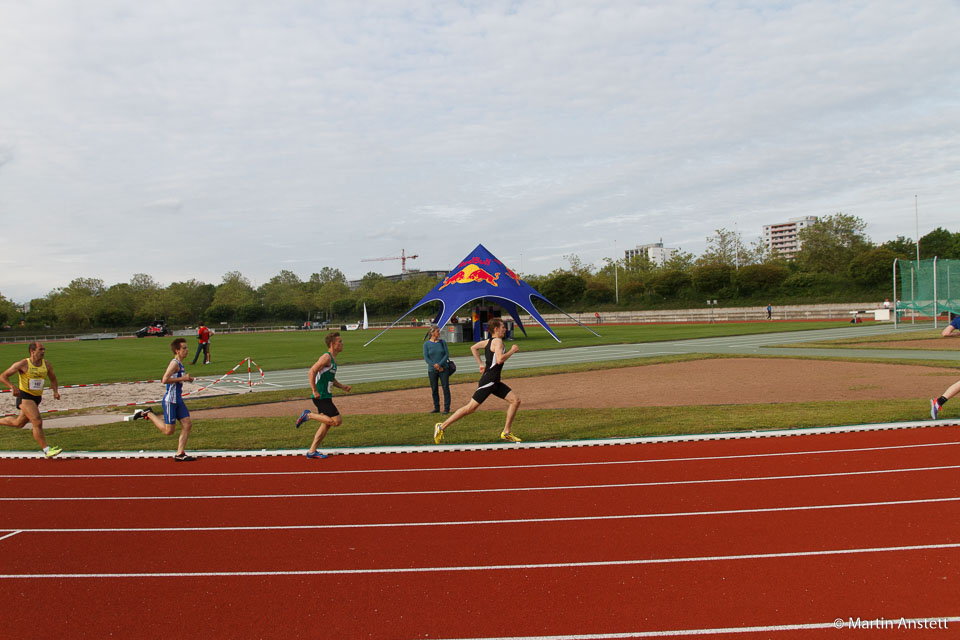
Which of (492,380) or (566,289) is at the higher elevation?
(566,289)

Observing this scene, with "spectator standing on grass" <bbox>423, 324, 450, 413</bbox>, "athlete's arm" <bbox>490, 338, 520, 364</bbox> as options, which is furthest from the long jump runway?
"spectator standing on grass" <bbox>423, 324, 450, 413</bbox>

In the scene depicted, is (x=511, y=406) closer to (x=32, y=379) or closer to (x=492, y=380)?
(x=492, y=380)

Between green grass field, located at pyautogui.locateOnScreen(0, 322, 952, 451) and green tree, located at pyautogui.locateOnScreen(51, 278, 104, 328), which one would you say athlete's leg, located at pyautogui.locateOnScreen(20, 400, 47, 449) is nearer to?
green grass field, located at pyautogui.locateOnScreen(0, 322, 952, 451)

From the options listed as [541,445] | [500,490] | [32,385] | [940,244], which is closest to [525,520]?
[500,490]

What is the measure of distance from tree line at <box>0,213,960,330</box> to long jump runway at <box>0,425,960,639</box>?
61.4 m

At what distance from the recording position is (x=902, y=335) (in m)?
32.8

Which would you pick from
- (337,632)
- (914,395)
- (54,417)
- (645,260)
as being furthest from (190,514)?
(645,260)

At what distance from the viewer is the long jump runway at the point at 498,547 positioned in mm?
4441

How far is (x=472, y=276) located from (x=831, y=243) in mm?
60170

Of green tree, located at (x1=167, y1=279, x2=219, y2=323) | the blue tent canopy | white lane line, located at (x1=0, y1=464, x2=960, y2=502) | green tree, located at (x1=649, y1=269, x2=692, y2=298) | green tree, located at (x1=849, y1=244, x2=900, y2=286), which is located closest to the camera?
white lane line, located at (x1=0, y1=464, x2=960, y2=502)

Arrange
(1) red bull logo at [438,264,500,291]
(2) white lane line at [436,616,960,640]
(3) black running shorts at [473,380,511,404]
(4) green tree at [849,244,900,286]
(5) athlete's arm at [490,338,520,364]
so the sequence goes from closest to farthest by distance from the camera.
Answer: (2) white lane line at [436,616,960,640] < (5) athlete's arm at [490,338,520,364] < (3) black running shorts at [473,380,511,404] < (1) red bull logo at [438,264,500,291] < (4) green tree at [849,244,900,286]

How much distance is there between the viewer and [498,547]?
572 cm

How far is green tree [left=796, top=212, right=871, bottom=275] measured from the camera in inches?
3036

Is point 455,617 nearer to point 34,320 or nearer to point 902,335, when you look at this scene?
point 902,335
